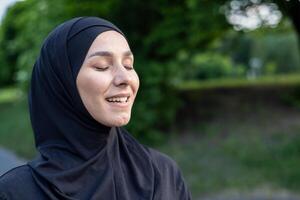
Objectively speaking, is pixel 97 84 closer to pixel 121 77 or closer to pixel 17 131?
pixel 121 77

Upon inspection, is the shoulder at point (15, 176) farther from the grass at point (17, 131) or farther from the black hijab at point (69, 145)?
the grass at point (17, 131)

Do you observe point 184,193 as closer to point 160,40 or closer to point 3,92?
point 160,40

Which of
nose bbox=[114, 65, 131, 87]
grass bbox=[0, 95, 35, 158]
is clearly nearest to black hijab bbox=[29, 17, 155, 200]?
nose bbox=[114, 65, 131, 87]

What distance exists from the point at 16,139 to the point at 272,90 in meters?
6.54

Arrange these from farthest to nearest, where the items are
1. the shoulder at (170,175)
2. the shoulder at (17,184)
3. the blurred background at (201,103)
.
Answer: the blurred background at (201,103) < the shoulder at (170,175) < the shoulder at (17,184)

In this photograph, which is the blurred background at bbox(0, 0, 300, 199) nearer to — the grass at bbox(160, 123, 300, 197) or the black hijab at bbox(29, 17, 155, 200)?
the grass at bbox(160, 123, 300, 197)

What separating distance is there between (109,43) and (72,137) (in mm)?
325

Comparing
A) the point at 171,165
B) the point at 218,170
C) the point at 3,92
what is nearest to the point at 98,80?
the point at 171,165

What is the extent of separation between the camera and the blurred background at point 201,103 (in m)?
9.00

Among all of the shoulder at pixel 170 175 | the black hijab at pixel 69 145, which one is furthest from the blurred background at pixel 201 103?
the black hijab at pixel 69 145

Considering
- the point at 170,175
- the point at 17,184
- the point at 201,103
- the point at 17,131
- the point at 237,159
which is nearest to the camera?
the point at 17,184

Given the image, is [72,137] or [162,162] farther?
[162,162]

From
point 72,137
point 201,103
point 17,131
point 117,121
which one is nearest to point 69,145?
point 72,137

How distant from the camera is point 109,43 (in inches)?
73.5
